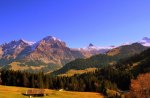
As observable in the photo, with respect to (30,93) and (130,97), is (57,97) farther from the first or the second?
(130,97)

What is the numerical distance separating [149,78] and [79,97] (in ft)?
121

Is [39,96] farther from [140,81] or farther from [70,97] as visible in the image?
[140,81]

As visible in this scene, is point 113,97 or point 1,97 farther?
point 113,97

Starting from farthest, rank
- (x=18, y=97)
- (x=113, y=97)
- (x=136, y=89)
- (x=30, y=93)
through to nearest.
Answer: (x=113, y=97) → (x=30, y=93) → (x=136, y=89) → (x=18, y=97)

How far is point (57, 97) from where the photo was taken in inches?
5689

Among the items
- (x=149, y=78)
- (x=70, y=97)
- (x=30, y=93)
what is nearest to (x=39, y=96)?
(x=30, y=93)

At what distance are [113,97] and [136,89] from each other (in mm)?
31421

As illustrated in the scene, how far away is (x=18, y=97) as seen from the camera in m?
127

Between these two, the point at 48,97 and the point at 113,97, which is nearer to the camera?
the point at 48,97

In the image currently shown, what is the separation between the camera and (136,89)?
13962cm

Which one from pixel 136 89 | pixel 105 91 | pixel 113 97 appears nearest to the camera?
pixel 136 89

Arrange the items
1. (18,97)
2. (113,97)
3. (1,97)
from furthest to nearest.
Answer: (113,97)
(18,97)
(1,97)

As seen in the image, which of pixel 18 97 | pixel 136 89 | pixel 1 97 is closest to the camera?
pixel 1 97

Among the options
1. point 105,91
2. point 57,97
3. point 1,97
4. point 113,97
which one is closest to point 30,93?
point 57,97
